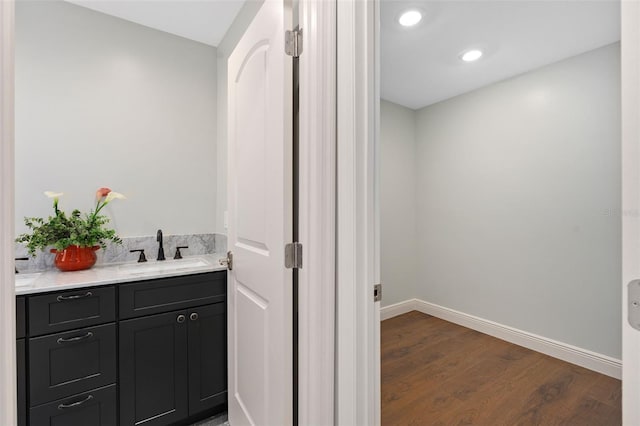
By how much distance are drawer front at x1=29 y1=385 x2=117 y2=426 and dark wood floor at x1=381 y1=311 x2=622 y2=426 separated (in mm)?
1493

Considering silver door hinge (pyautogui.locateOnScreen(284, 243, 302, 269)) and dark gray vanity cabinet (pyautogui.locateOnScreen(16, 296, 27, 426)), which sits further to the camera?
dark gray vanity cabinet (pyautogui.locateOnScreen(16, 296, 27, 426))

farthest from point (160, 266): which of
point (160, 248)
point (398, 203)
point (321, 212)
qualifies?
point (398, 203)

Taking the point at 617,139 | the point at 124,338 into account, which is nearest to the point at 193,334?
the point at 124,338

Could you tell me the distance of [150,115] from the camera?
2.14m

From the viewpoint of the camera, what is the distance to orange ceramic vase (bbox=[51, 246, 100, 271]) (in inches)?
67.0

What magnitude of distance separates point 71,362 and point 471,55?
127 inches

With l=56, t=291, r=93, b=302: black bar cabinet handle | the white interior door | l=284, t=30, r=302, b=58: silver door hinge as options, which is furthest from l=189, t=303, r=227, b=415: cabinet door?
l=284, t=30, r=302, b=58: silver door hinge

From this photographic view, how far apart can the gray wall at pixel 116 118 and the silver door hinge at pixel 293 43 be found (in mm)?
1441

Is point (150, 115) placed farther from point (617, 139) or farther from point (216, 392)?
point (617, 139)

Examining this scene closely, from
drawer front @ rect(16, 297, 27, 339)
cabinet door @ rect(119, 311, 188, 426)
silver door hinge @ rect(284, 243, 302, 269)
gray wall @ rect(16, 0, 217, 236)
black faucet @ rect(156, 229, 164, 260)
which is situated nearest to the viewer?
silver door hinge @ rect(284, 243, 302, 269)

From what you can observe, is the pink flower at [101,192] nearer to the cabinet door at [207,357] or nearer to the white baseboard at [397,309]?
the cabinet door at [207,357]

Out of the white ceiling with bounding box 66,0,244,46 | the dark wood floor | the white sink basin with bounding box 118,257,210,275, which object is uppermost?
the white ceiling with bounding box 66,0,244,46

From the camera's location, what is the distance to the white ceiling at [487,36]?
6.08 ft

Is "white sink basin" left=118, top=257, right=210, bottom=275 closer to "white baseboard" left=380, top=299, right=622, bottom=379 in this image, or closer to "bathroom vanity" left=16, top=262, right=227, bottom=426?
"bathroom vanity" left=16, top=262, right=227, bottom=426
